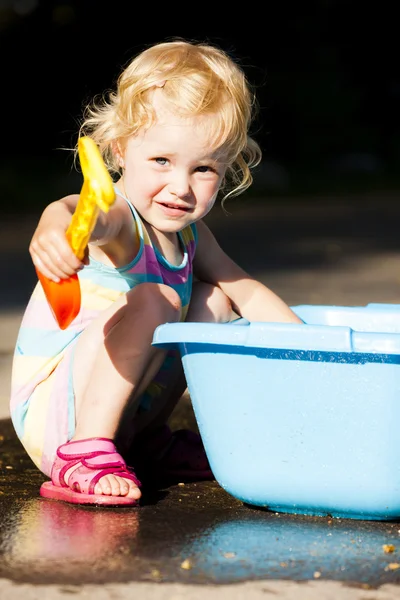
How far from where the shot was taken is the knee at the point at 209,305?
237 cm

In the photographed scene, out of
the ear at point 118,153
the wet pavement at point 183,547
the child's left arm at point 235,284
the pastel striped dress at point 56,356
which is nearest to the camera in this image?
the wet pavement at point 183,547

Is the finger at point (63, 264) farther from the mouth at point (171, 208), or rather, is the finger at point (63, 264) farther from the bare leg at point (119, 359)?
the mouth at point (171, 208)

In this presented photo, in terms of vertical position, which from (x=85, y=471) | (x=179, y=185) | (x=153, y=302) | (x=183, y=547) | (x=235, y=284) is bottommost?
(x=183, y=547)

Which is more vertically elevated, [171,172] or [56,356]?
[171,172]

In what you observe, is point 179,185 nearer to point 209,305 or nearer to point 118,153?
point 118,153

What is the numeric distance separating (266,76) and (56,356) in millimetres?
9702

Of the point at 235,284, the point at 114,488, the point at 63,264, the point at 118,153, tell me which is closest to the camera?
the point at 63,264

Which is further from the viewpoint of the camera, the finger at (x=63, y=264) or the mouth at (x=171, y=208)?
the mouth at (x=171, y=208)

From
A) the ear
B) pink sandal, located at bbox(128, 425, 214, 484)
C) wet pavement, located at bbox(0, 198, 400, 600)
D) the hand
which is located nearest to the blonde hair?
the ear

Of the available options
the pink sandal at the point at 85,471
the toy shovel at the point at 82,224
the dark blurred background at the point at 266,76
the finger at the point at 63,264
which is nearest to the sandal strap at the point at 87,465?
the pink sandal at the point at 85,471

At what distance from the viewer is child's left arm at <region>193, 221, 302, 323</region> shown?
2.49 metres

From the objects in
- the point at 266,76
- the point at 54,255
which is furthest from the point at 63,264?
the point at 266,76

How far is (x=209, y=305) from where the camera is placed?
2.38m

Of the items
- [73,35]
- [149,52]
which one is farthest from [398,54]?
[149,52]
